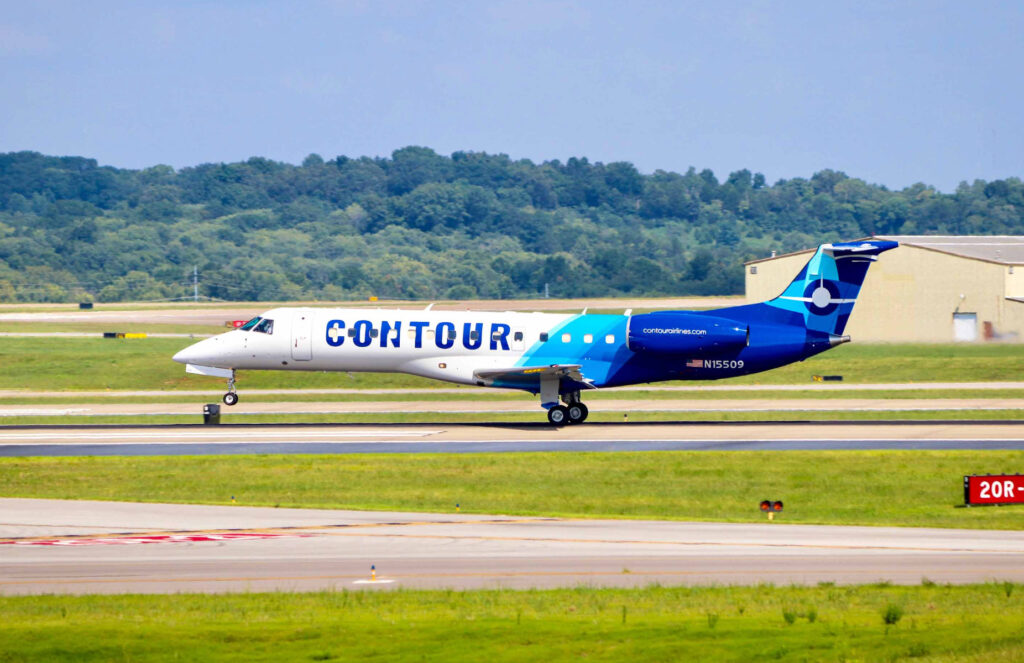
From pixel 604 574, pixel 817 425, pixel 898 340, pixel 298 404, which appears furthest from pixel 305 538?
pixel 898 340

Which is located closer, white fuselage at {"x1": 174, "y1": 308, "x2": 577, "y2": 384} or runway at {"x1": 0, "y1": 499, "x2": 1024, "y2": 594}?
runway at {"x1": 0, "y1": 499, "x2": 1024, "y2": 594}

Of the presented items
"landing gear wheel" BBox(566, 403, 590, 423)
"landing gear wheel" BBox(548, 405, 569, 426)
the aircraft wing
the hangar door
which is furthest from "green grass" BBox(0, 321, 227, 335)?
the hangar door

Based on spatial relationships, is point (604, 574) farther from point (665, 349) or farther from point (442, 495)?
point (665, 349)

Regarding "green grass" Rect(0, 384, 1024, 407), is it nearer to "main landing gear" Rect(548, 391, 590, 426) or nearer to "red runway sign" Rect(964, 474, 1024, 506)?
"main landing gear" Rect(548, 391, 590, 426)

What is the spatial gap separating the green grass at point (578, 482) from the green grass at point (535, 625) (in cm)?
761

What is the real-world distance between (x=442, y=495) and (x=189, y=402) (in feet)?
81.1

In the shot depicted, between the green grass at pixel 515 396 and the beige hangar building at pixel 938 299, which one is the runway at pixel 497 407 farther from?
the beige hangar building at pixel 938 299

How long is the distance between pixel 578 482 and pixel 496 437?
8.40 m

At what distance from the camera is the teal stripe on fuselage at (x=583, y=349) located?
42.1 meters

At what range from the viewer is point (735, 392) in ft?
178

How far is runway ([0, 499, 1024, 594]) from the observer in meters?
19.8

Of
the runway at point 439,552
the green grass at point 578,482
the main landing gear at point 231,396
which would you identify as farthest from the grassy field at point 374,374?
the runway at point 439,552

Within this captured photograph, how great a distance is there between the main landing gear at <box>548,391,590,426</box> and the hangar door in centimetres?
3263

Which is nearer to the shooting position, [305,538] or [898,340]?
[305,538]
